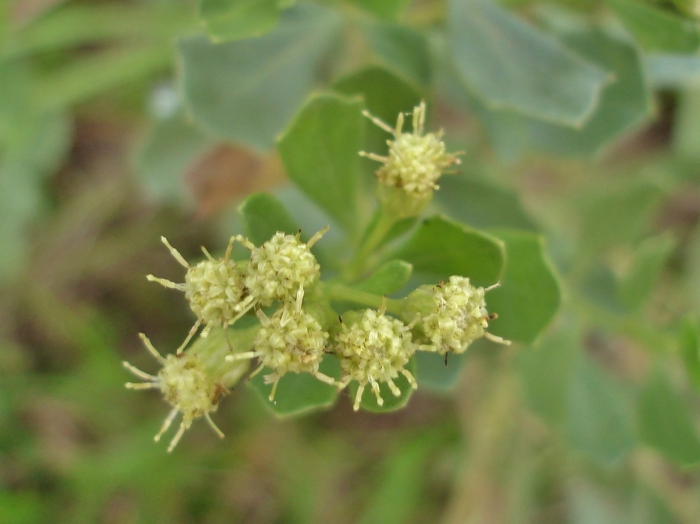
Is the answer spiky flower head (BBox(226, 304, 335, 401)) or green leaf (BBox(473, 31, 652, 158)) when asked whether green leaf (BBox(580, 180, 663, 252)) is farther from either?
spiky flower head (BBox(226, 304, 335, 401))

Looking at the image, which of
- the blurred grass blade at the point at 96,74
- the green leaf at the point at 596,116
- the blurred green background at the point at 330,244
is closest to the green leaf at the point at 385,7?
the blurred green background at the point at 330,244

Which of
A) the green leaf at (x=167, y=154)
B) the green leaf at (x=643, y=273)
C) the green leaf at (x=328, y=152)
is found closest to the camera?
the green leaf at (x=328, y=152)

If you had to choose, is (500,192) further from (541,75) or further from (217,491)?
(217,491)

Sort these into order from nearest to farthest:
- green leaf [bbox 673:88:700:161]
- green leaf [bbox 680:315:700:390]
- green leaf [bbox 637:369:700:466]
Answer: green leaf [bbox 680:315:700:390]
green leaf [bbox 637:369:700:466]
green leaf [bbox 673:88:700:161]

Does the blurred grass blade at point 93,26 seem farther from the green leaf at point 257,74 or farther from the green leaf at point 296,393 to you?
the green leaf at point 296,393

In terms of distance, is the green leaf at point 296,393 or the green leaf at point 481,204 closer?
the green leaf at point 296,393

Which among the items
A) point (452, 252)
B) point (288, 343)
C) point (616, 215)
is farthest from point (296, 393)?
point (616, 215)

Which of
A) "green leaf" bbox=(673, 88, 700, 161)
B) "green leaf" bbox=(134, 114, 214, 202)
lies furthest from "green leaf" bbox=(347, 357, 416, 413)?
"green leaf" bbox=(673, 88, 700, 161)

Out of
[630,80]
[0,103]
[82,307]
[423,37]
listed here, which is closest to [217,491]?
[82,307]
